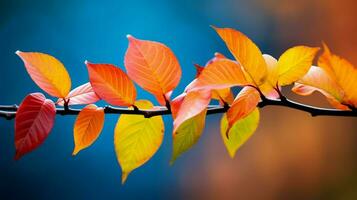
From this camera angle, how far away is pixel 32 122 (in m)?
0.24

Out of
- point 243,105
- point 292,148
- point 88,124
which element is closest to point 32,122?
point 88,124

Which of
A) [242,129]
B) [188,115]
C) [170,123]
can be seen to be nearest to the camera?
[188,115]

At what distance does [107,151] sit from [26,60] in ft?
2.70

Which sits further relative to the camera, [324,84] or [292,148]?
[292,148]

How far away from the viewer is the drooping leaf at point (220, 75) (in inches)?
8.5

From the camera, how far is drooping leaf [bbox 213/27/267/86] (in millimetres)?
228

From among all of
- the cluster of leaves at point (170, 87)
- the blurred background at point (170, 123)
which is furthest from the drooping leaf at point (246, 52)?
the blurred background at point (170, 123)

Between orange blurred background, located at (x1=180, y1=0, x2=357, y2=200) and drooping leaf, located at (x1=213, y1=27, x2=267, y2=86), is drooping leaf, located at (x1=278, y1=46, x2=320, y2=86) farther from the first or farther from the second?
orange blurred background, located at (x1=180, y1=0, x2=357, y2=200)

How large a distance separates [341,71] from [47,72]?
21cm

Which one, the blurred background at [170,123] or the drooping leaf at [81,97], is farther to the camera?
the blurred background at [170,123]

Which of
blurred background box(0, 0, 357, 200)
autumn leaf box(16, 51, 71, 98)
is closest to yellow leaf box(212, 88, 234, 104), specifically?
autumn leaf box(16, 51, 71, 98)

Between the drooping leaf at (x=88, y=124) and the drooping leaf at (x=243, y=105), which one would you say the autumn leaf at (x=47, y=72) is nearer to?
the drooping leaf at (x=88, y=124)

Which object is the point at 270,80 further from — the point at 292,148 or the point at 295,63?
the point at 292,148

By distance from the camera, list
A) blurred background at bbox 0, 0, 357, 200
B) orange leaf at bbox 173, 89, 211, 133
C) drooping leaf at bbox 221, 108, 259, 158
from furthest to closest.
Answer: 1. blurred background at bbox 0, 0, 357, 200
2. drooping leaf at bbox 221, 108, 259, 158
3. orange leaf at bbox 173, 89, 211, 133
